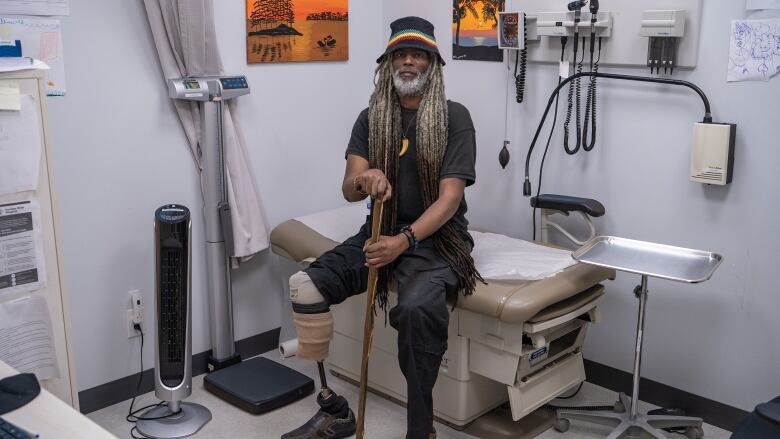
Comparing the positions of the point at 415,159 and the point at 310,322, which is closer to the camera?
the point at 310,322

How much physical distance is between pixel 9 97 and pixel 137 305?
1.21 meters

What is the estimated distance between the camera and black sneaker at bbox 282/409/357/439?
294 cm

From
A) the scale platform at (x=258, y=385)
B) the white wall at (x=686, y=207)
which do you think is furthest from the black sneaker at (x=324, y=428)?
the white wall at (x=686, y=207)

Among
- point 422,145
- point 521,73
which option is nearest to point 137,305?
point 422,145

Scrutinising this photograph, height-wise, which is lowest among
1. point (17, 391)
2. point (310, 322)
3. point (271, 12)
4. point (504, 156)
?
point (310, 322)

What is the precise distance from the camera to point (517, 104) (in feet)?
11.4

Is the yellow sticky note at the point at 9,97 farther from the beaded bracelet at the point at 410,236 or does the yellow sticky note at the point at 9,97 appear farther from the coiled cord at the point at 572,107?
the coiled cord at the point at 572,107

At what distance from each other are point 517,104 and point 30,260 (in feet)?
6.67

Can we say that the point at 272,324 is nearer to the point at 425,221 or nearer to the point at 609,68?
the point at 425,221

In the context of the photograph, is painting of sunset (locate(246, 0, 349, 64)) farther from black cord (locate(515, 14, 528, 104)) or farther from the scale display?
black cord (locate(515, 14, 528, 104))

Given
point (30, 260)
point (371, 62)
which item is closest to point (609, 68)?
point (371, 62)

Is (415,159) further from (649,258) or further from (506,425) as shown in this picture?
(506,425)

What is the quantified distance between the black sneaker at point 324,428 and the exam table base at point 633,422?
0.78 metres

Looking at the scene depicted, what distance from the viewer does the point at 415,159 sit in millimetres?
3004
